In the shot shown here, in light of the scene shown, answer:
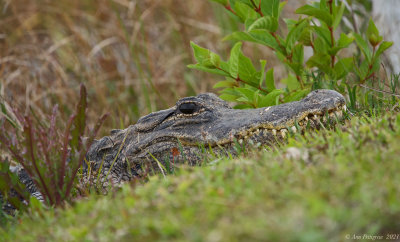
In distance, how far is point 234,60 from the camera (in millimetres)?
3965

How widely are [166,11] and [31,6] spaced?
270 centimetres

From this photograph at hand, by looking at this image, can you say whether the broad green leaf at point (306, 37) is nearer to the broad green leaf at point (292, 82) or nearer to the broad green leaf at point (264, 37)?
the broad green leaf at point (264, 37)

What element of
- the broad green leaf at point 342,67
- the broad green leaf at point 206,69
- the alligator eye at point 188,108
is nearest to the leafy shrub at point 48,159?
the alligator eye at point 188,108

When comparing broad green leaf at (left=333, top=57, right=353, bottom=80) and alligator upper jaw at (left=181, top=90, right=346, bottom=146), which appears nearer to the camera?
alligator upper jaw at (left=181, top=90, right=346, bottom=146)

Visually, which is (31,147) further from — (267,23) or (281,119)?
(267,23)

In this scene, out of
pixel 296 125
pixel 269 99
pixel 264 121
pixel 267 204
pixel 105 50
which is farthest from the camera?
pixel 105 50

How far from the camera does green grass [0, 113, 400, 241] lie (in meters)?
1.52

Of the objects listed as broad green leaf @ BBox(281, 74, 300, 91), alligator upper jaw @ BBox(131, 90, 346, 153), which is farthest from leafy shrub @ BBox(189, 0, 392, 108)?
alligator upper jaw @ BBox(131, 90, 346, 153)

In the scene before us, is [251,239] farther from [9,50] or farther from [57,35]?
[57,35]

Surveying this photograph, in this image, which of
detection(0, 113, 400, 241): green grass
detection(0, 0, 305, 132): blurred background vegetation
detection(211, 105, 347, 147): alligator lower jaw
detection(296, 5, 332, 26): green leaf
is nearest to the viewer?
detection(0, 113, 400, 241): green grass

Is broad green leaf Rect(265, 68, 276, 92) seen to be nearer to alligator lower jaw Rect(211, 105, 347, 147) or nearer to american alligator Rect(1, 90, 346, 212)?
american alligator Rect(1, 90, 346, 212)

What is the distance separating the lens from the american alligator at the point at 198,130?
3.35 m

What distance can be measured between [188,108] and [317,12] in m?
1.50

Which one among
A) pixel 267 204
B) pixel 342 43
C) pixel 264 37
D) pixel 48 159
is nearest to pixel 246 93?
pixel 264 37
